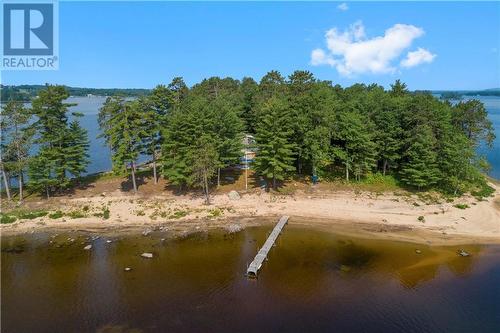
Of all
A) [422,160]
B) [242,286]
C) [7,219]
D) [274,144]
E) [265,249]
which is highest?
[274,144]

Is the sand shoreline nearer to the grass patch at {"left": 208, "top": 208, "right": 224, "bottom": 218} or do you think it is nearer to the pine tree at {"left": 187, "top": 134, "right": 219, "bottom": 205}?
the grass patch at {"left": 208, "top": 208, "right": 224, "bottom": 218}

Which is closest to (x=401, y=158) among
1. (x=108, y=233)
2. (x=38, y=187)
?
(x=108, y=233)

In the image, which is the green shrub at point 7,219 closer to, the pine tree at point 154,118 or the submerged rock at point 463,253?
the pine tree at point 154,118

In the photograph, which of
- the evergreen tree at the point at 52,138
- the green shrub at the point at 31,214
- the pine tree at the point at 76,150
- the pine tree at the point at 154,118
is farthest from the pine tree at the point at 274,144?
the green shrub at the point at 31,214

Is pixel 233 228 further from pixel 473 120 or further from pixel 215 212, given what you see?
pixel 473 120

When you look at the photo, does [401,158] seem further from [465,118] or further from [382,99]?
[465,118]

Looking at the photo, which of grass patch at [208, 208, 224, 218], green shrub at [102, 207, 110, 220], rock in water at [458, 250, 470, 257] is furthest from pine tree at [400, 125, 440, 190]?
green shrub at [102, 207, 110, 220]

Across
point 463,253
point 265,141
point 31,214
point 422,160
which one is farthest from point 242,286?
point 422,160

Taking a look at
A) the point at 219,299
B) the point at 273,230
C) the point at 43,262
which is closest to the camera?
the point at 219,299
